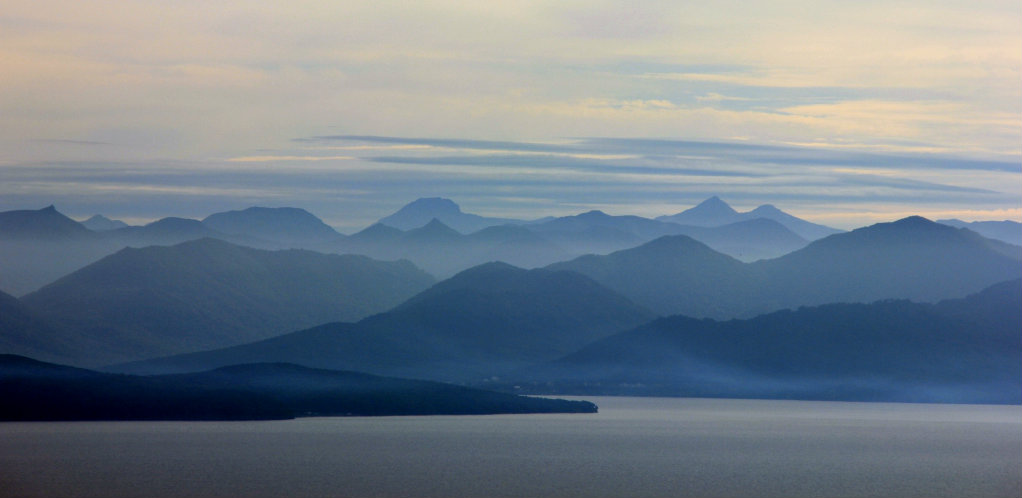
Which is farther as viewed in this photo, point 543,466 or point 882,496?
point 543,466

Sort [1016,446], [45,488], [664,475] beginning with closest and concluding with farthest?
[45,488], [664,475], [1016,446]

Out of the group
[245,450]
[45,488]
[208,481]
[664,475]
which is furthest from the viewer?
[245,450]

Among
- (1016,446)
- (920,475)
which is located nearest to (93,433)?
(920,475)

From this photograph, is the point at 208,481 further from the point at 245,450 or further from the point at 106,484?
the point at 245,450

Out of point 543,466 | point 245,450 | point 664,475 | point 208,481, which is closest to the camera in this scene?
point 208,481

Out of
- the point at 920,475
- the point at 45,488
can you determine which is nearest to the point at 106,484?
the point at 45,488

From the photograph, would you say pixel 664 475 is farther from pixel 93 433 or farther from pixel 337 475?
pixel 93 433
